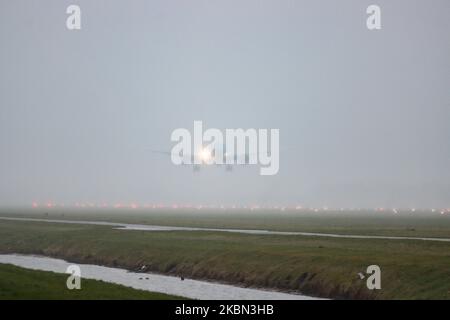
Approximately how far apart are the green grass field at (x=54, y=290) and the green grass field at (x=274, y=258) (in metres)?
16.9

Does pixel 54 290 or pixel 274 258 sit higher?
pixel 274 258

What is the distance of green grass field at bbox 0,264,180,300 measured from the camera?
42625 mm

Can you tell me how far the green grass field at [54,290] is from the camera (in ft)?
140

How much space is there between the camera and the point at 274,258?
222 ft

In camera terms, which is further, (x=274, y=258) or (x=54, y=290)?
(x=274, y=258)

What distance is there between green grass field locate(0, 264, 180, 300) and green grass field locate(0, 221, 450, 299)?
1692 cm

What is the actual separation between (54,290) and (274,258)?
2983 centimetres

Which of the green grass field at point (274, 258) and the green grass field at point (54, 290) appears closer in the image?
the green grass field at point (54, 290)

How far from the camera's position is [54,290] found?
44844 mm

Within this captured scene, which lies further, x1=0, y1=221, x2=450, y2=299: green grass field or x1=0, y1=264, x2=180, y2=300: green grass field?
x1=0, y1=221, x2=450, y2=299: green grass field
